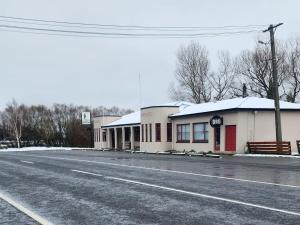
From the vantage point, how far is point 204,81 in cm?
7344

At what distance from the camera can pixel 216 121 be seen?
3888cm

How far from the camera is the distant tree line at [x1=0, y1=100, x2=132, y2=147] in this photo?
352 ft

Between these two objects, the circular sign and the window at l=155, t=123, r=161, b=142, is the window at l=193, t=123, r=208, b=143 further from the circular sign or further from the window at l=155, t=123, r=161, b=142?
the window at l=155, t=123, r=161, b=142

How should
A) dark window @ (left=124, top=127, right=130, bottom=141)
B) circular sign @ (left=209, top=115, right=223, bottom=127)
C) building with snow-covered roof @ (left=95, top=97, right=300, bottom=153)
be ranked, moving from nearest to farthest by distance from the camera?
building with snow-covered roof @ (left=95, top=97, right=300, bottom=153) → circular sign @ (left=209, top=115, right=223, bottom=127) → dark window @ (left=124, top=127, right=130, bottom=141)

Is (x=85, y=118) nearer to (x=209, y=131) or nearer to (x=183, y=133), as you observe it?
(x=183, y=133)

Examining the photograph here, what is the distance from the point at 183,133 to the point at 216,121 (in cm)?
726

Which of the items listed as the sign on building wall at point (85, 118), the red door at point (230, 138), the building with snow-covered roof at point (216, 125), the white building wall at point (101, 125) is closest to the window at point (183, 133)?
the building with snow-covered roof at point (216, 125)

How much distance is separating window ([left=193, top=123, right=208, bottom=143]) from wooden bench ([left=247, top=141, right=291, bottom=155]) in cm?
606

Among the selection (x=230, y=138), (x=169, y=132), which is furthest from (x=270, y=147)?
(x=169, y=132)

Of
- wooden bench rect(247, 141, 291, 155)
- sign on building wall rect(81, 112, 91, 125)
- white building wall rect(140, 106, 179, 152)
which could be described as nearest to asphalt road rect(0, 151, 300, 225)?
wooden bench rect(247, 141, 291, 155)

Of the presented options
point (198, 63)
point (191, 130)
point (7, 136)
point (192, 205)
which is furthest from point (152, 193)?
point (7, 136)

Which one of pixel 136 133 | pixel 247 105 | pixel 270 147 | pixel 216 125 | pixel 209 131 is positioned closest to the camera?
pixel 270 147

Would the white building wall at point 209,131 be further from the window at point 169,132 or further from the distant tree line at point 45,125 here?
the distant tree line at point 45,125

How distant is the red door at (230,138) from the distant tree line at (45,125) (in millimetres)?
68672
